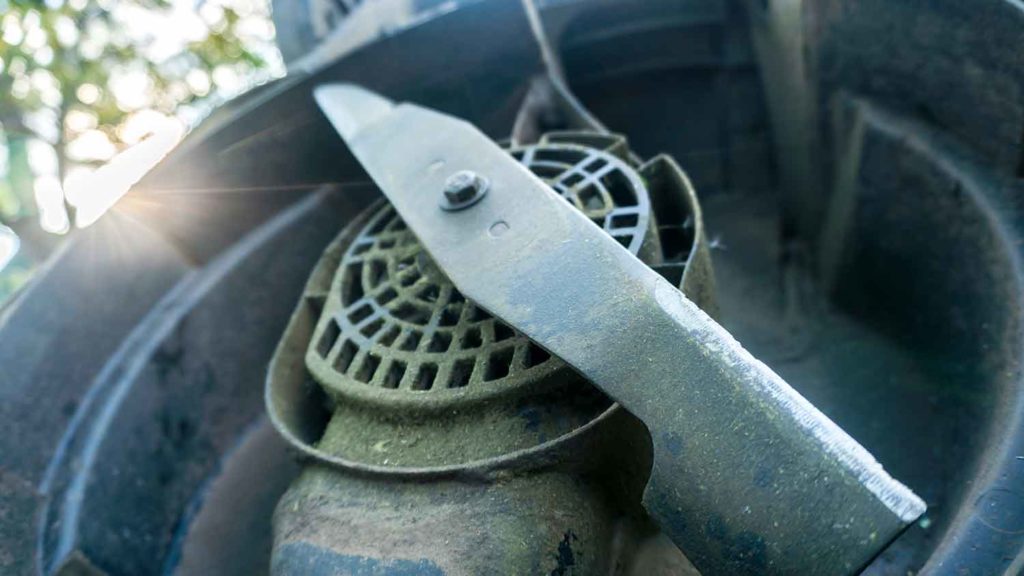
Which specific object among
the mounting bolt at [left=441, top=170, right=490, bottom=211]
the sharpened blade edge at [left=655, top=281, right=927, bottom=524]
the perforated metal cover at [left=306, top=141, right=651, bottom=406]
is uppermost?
the mounting bolt at [left=441, top=170, right=490, bottom=211]

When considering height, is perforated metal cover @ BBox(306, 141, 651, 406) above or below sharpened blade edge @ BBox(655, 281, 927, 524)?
below

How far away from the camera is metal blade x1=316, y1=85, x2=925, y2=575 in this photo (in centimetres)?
84

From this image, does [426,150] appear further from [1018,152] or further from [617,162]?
[1018,152]

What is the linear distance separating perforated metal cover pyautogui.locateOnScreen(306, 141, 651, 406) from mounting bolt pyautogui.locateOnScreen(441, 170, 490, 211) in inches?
6.0

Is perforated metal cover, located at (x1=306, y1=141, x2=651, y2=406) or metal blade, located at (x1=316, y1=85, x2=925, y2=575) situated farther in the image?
perforated metal cover, located at (x1=306, y1=141, x2=651, y2=406)

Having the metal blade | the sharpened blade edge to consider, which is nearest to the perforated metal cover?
the metal blade

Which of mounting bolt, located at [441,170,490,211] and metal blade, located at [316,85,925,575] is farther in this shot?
mounting bolt, located at [441,170,490,211]

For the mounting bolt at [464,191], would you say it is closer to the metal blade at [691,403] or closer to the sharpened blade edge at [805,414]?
the metal blade at [691,403]

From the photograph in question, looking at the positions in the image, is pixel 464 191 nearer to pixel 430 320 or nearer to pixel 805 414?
pixel 430 320

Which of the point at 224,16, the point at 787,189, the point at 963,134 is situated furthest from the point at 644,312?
the point at 224,16

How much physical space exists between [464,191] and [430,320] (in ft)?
0.76

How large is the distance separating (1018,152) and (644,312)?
0.99 metres

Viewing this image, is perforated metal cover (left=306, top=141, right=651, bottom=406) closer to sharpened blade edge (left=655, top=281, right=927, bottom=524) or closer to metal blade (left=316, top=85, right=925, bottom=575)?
metal blade (left=316, top=85, right=925, bottom=575)

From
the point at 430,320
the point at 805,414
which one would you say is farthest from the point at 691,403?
the point at 430,320
